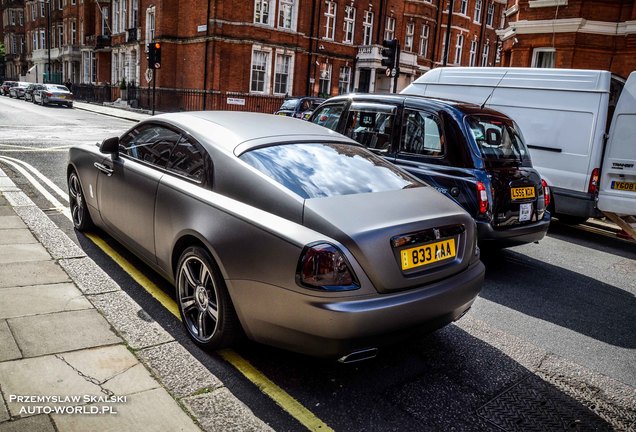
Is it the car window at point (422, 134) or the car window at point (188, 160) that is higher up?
the car window at point (422, 134)

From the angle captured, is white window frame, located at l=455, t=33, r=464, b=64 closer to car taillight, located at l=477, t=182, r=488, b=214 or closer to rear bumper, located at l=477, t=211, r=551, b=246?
rear bumper, located at l=477, t=211, r=551, b=246

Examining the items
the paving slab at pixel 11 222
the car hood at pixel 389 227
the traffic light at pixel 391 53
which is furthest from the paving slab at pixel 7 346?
the traffic light at pixel 391 53

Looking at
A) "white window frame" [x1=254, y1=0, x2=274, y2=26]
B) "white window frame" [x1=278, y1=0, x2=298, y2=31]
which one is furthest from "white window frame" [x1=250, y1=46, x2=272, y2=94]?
"white window frame" [x1=278, y1=0, x2=298, y2=31]

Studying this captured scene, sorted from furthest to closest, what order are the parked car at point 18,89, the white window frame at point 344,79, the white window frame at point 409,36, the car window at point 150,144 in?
the parked car at point 18,89 → the white window frame at point 409,36 → the white window frame at point 344,79 → the car window at point 150,144

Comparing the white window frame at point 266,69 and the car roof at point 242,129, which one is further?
the white window frame at point 266,69

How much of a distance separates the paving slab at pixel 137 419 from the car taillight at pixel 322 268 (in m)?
0.96

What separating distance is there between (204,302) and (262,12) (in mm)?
30235

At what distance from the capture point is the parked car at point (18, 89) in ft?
134

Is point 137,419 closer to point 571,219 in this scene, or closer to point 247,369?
point 247,369

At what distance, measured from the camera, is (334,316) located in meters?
2.65

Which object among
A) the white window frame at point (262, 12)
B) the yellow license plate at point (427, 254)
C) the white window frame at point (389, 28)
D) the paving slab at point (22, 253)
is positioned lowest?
the paving slab at point (22, 253)

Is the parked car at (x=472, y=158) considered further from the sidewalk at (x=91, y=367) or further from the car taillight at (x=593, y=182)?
the sidewalk at (x=91, y=367)

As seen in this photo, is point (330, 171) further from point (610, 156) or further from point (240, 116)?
point (610, 156)

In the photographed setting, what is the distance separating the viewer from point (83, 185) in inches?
210
